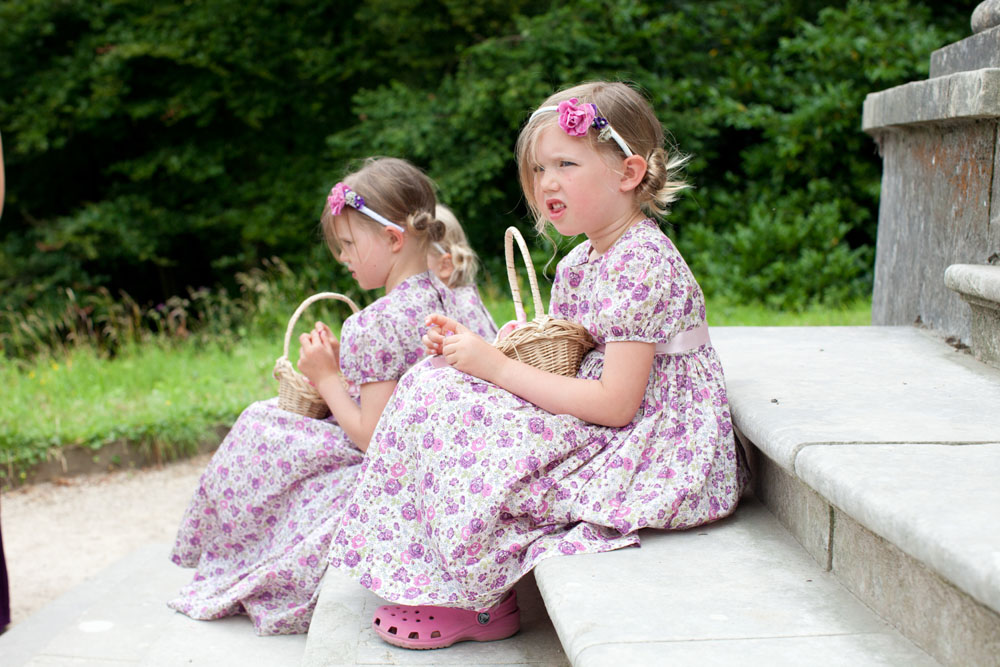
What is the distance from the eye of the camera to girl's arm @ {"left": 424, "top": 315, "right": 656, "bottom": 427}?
2.04 m

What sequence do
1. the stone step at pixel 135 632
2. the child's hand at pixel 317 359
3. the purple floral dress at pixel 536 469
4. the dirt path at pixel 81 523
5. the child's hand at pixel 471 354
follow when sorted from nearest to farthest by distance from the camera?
the purple floral dress at pixel 536 469 → the child's hand at pixel 471 354 → the stone step at pixel 135 632 → the child's hand at pixel 317 359 → the dirt path at pixel 81 523

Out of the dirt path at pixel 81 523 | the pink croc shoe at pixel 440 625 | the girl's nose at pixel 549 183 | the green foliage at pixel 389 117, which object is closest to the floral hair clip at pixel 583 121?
the girl's nose at pixel 549 183

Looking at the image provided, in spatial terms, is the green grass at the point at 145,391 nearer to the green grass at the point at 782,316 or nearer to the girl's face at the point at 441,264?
the green grass at the point at 782,316

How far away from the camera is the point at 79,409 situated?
5375 millimetres

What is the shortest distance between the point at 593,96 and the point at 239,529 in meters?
1.59

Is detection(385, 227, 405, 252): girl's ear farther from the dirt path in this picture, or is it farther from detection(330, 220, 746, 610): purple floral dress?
the dirt path

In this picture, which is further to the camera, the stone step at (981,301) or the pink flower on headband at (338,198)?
the pink flower on headband at (338,198)

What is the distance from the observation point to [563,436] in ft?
6.66

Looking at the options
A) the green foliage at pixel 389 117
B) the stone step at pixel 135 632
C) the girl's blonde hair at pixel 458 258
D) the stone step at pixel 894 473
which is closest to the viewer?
the stone step at pixel 894 473

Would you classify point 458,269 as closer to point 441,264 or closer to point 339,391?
point 441,264

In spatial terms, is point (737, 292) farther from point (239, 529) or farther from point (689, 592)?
point (689, 592)

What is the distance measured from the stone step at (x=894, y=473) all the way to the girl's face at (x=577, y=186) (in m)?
0.55

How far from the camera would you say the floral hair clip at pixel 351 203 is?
271cm

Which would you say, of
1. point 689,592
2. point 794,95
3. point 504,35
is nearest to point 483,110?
point 504,35
